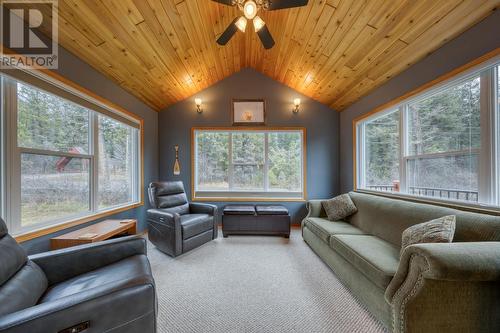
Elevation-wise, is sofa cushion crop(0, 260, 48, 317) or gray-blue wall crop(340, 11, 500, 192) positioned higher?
gray-blue wall crop(340, 11, 500, 192)

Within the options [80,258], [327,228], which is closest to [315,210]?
[327,228]

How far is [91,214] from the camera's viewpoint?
98.0 inches

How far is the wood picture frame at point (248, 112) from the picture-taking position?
13.5 feet

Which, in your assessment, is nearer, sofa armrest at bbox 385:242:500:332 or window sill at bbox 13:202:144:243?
sofa armrest at bbox 385:242:500:332

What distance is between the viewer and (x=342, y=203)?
115 inches

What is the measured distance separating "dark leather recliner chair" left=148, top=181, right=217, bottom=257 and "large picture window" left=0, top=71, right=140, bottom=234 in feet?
2.15

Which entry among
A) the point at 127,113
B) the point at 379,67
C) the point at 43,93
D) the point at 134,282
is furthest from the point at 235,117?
the point at 134,282

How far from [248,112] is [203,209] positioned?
219 cm

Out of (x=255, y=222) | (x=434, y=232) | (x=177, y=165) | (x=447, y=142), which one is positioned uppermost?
(x=447, y=142)

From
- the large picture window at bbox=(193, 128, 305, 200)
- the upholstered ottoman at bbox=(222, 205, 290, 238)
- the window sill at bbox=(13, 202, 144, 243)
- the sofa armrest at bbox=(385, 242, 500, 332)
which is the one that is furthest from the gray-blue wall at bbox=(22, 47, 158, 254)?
the sofa armrest at bbox=(385, 242, 500, 332)

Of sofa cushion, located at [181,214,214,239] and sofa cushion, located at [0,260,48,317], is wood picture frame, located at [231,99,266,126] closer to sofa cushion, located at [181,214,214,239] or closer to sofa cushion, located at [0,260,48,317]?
sofa cushion, located at [181,214,214,239]

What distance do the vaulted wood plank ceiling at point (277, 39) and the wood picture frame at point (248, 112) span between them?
750 millimetres

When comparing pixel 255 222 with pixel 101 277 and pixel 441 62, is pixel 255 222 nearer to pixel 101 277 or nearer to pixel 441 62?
pixel 101 277

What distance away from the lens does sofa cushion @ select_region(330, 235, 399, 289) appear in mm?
1428
